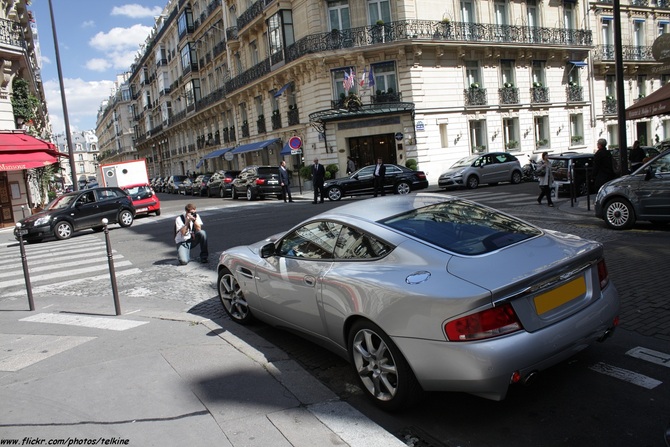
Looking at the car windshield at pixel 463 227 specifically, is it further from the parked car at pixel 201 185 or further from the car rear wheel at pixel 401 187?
the parked car at pixel 201 185

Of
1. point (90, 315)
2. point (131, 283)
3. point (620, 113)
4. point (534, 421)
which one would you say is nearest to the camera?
point (534, 421)

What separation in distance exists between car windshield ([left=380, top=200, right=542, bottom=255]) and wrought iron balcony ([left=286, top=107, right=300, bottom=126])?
93.9 feet

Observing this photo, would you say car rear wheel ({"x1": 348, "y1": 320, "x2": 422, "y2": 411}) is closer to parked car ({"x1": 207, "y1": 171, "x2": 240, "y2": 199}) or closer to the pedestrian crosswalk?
the pedestrian crosswalk

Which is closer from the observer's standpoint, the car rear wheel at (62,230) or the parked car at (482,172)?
the car rear wheel at (62,230)

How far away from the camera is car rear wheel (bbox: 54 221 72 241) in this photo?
52.5 ft

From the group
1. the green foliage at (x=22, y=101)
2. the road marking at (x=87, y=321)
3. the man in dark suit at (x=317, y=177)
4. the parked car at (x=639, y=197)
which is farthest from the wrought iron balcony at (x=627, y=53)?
the road marking at (x=87, y=321)

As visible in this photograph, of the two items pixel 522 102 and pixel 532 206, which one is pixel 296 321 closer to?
pixel 532 206

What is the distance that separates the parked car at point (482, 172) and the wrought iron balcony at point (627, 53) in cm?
1725

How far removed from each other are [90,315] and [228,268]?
7.36 feet

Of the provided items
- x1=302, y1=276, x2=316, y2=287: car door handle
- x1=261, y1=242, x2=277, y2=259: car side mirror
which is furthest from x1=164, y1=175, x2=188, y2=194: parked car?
x1=302, y1=276, x2=316, y2=287: car door handle

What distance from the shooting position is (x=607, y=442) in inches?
119

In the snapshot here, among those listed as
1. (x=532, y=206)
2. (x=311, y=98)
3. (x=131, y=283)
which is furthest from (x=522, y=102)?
(x=131, y=283)

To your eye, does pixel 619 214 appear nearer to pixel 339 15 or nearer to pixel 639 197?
pixel 639 197

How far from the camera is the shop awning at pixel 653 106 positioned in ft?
47.6
